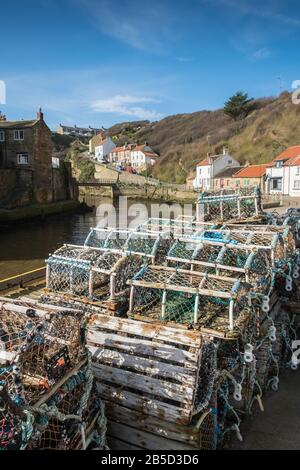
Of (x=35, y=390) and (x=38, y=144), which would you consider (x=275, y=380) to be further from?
(x=38, y=144)

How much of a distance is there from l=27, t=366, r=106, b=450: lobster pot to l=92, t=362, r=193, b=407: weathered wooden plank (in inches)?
13.5

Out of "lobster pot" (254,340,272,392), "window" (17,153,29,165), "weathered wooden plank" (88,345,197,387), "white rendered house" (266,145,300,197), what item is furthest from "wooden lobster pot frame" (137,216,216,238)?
"white rendered house" (266,145,300,197)

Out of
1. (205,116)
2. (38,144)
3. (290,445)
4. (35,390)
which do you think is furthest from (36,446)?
(205,116)

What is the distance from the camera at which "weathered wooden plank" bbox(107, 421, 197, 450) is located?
128 inches

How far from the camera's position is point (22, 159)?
96.6 feet

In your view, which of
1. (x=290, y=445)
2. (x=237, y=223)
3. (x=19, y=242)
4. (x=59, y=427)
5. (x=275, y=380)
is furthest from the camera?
(x=19, y=242)

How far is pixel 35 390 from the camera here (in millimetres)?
3102

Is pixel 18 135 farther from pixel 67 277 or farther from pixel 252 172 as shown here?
pixel 67 277

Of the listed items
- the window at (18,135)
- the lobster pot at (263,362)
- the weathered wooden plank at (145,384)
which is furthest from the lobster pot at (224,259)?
the window at (18,135)

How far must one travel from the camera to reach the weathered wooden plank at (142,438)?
3.25m

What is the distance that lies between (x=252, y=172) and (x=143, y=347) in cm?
3746

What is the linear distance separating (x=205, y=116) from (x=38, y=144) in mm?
55772

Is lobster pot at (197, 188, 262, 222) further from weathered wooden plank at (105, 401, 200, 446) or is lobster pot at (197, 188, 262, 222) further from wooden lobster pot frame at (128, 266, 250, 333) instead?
weathered wooden plank at (105, 401, 200, 446)

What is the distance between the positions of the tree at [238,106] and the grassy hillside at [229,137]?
1.41 m
